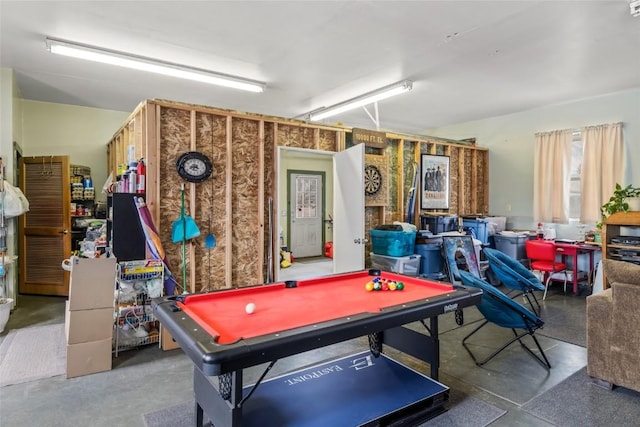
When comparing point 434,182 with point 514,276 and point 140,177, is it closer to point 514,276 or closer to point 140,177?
point 514,276

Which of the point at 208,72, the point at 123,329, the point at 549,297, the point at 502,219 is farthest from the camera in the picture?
the point at 502,219

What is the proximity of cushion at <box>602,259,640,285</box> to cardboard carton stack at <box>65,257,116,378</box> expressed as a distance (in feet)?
13.8

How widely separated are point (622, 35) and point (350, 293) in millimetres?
4040

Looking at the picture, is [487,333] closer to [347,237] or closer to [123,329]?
[347,237]

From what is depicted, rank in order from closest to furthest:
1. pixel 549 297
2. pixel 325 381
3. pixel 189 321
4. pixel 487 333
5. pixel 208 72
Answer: pixel 189 321 → pixel 325 381 → pixel 487 333 → pixel 208 72 → pixel 549 297

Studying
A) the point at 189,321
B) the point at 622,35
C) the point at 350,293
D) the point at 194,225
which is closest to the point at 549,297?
the point at 622,35

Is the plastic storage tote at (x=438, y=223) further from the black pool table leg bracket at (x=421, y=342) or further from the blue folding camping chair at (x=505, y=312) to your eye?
the black pool table leg bracket at (x=421, y=342)

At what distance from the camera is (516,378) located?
3.15 m

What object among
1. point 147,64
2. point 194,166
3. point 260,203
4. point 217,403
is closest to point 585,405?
point 217,403

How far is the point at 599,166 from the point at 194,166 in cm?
621

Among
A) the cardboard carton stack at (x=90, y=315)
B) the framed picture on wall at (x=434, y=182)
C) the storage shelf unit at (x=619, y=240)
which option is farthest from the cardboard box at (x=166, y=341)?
the storage shelf unit at (x=619, y=240)

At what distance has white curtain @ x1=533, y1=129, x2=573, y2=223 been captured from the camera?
639 centimetres

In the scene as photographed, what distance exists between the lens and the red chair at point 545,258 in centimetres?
578

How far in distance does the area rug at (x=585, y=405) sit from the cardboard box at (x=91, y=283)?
3.61 metres
